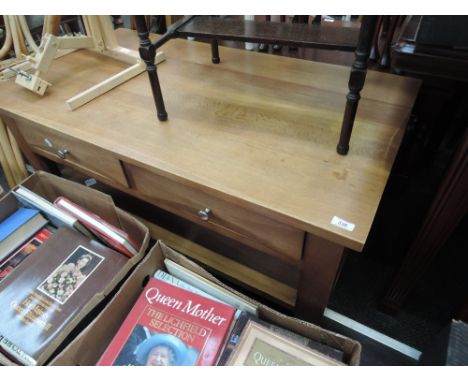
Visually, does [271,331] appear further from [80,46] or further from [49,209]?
[80,46]

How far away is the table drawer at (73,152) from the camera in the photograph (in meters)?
0.82

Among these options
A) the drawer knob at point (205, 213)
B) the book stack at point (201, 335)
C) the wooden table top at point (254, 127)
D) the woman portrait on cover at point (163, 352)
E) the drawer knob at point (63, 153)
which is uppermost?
the wooden table top at point (254, 127)

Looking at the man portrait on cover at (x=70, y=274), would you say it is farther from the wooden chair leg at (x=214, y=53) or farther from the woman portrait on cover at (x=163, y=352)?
the wooden chair leg at (x=214, y=53)

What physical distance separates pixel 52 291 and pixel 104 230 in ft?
0.58

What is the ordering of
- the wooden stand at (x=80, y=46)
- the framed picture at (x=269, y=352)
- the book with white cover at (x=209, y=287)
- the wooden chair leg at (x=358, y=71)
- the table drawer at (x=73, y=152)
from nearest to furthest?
the wooden chair leg at (x=358, y=71)
the framed picture at (x=269, y=352)
the book with white cover at (x=209, y=287)
the table drawer at (x=73, y=152)
the wooden stand at (x=80, y=46)

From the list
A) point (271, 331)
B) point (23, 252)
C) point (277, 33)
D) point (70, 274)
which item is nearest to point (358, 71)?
point (277, 33)

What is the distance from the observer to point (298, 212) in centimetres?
57

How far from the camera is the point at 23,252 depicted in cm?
Result: 86

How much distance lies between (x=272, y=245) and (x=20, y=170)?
44.4 inches

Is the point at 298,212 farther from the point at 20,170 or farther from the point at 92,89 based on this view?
the point at 20,170

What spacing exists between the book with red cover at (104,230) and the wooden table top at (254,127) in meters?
0.19

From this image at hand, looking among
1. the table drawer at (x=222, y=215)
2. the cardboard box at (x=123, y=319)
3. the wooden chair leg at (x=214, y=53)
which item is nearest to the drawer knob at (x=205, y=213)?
the table drawer at (x=222, y=215)

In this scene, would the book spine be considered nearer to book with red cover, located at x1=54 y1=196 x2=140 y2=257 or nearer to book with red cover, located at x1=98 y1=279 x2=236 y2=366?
book with red cover, located at x1=98 y1=279 x2=236 y2=366
